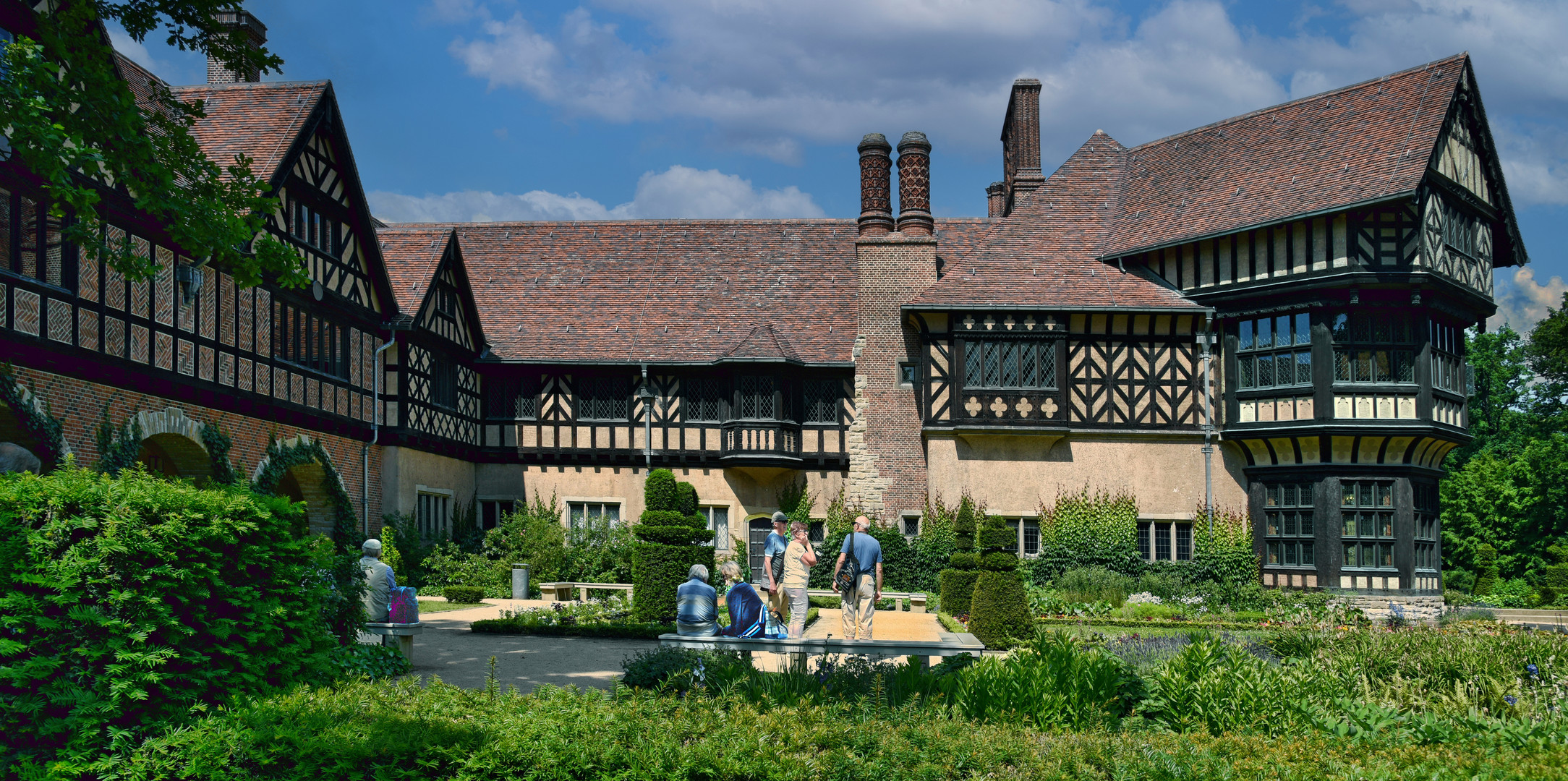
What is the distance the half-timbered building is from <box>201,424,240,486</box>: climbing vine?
9 centimetres

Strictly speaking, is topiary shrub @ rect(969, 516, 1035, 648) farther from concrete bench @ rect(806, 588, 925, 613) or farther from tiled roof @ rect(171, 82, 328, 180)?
tiled roof @ rect(171, 82, 328, 180)

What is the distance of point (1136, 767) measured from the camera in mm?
7914

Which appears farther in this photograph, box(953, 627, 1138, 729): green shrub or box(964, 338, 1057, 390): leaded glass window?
box(964, 338, 1057, 390): leaded glass window

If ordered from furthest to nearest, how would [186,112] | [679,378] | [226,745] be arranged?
1. [679,378]
2. [186,112]
3. [226,745]

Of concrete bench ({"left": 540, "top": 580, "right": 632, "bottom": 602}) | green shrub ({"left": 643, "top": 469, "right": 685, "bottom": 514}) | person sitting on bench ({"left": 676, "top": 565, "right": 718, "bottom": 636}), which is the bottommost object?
concrete bench ({"left": 540, "top": 580, "right": 632, "bottom": 602})

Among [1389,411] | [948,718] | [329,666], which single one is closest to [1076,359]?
[1389,411]

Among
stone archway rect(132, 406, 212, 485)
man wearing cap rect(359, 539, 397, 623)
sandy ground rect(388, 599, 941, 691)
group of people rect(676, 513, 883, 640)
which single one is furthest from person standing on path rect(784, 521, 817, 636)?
stone archway rect(132, 406, 212, 485)

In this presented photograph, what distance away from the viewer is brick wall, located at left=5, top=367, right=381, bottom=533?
1596cm

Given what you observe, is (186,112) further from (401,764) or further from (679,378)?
(679,378)

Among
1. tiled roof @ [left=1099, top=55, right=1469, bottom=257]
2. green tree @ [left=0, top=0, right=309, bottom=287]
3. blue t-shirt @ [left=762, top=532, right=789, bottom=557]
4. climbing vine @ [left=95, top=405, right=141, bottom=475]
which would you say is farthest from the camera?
tiled roof @ [left=1099, top=55, right=1469, bottom=257]

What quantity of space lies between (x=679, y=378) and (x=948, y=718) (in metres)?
21.5

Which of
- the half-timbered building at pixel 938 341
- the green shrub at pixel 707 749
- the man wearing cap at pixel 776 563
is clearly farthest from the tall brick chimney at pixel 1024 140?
the green shrub at pixel 707 749

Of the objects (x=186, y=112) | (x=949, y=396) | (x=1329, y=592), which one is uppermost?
(x=186, y=112)

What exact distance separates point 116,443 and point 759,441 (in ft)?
50.9
